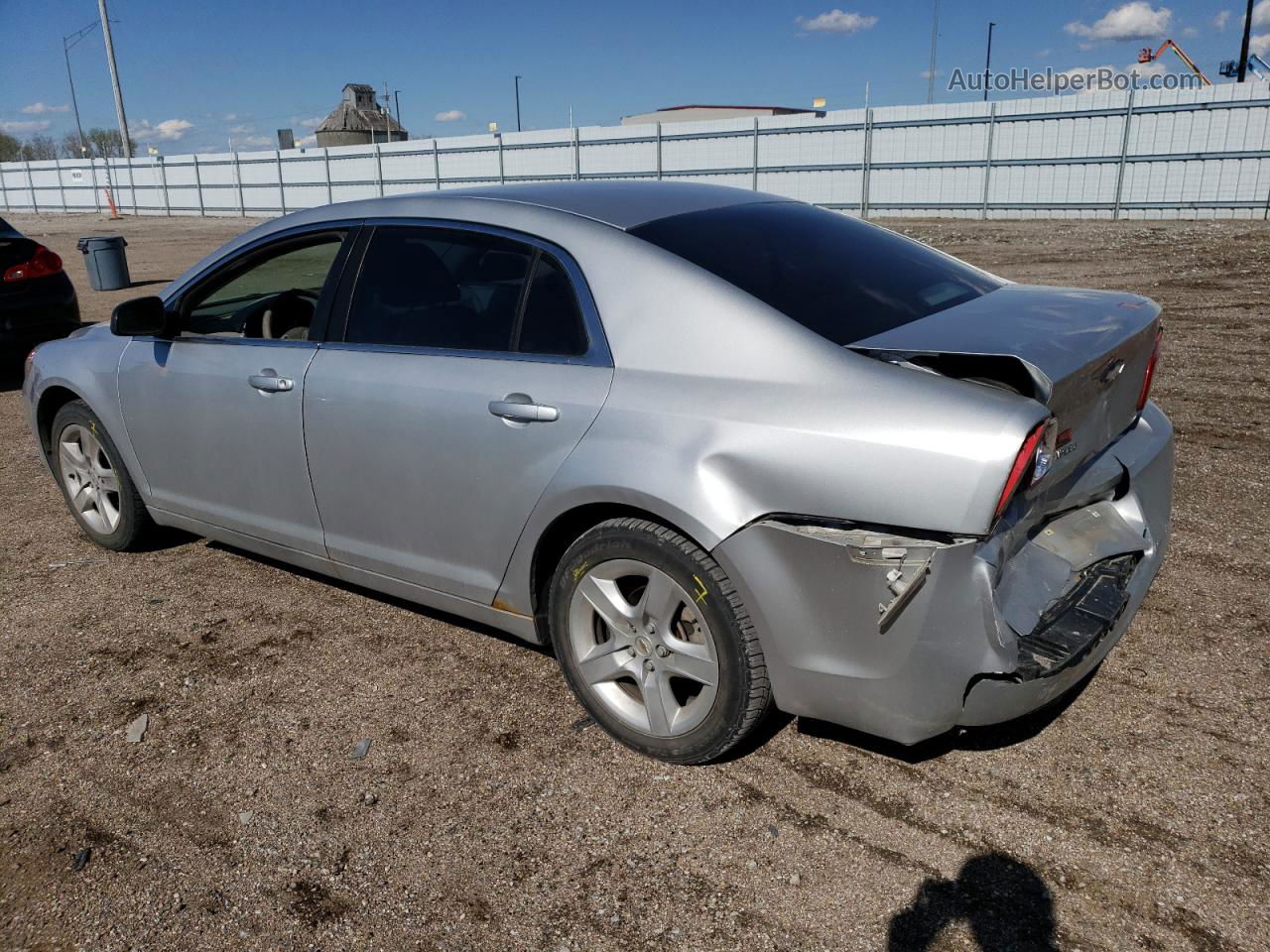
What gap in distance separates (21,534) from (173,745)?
2.72m

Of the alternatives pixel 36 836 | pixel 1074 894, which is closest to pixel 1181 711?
pixel 1074 894

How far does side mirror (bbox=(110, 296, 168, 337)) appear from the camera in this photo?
397 centimetres

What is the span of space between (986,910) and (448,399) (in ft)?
6.87

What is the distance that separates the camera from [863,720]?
8.52 feet

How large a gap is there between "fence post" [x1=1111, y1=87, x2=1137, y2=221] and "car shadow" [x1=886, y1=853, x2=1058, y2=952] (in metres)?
22.6

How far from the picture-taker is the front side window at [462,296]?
308 centimetres

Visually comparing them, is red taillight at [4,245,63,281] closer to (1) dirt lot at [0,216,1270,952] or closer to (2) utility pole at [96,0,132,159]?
(1) dirt lot at [0,216,1270,952]

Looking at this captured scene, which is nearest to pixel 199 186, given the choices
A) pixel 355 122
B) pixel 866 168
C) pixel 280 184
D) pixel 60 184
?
pixel 280 184

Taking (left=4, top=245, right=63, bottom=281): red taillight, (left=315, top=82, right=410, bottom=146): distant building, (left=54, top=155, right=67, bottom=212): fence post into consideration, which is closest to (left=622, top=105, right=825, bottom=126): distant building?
(left=315, top=82, right=410, bottom=146): distant building

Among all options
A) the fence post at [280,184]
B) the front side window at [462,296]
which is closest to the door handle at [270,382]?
the front side window at [462,296]

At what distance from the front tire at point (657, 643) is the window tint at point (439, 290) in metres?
0.82

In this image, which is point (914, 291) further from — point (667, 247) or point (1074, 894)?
point (1074, 894)

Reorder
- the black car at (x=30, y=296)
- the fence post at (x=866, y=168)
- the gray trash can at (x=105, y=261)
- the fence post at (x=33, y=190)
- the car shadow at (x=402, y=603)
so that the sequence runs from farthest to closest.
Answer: the fence post at (x=33, y=190) → the fence post at (x=866, y=168) → the gray trash can at (x=105, y=261) → the black car at (x=30, y=296) → the car shadow at (x=402, y=603)

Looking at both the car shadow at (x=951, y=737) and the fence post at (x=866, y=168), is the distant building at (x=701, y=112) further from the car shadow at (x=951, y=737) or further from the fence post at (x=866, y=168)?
the car shadow at (x=951, y=737)
